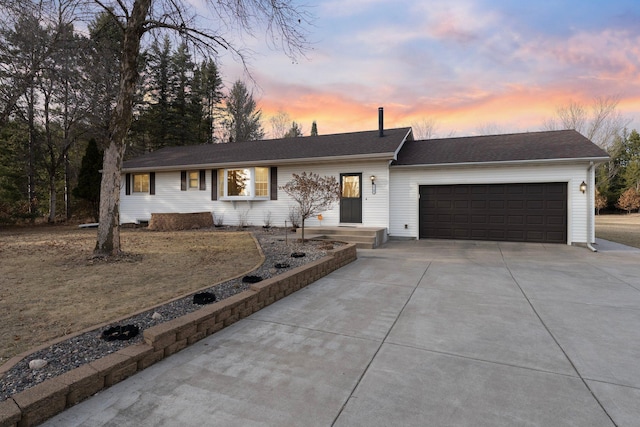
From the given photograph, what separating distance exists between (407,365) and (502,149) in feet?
33.3

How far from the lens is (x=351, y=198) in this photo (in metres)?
10.8

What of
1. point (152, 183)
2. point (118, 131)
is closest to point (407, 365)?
point (118, 131)

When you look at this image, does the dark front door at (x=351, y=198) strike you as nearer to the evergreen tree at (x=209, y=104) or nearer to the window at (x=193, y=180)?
→ the window at (x=193, y=180)

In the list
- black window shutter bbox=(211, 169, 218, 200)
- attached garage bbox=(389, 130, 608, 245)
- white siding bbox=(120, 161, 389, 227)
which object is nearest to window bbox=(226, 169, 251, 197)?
white siding bbox=(120, 161, 389, 227)

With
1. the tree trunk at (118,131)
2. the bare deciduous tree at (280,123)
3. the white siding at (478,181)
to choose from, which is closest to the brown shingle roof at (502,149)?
the white siding at (478,181)

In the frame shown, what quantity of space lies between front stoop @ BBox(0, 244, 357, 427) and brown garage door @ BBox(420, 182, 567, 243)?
751 centimetres

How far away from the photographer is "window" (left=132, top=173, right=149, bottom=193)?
1424 centimetres

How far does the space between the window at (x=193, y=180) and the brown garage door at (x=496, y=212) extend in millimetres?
9155

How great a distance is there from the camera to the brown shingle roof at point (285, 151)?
10.7 metres

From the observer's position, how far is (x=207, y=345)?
2949mm

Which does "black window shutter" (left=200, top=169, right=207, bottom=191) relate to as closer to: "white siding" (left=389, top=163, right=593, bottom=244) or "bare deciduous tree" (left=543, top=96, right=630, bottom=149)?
"white siding" (left=389, top=163, right=593, bottom=244)

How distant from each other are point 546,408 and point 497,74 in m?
13.5

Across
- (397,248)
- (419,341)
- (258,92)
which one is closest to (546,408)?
(419,341)

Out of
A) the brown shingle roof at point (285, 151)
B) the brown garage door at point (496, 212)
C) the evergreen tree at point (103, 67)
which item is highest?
the evergreen tree at point (103, 67)
